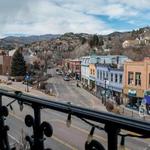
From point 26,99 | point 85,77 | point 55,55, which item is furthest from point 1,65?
point 26,99

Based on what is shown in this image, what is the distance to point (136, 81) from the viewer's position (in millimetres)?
43094

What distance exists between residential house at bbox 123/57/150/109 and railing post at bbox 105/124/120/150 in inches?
1520

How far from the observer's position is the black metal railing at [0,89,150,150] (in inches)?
80.8

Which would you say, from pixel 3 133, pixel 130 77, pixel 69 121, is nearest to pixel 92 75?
pixel 130 77

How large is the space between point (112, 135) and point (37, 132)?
0.79 metres

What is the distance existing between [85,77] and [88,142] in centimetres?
7061

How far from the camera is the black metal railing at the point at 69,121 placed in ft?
6.73

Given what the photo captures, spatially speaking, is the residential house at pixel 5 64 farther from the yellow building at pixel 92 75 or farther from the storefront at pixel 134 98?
the storefront at pixel 134 98

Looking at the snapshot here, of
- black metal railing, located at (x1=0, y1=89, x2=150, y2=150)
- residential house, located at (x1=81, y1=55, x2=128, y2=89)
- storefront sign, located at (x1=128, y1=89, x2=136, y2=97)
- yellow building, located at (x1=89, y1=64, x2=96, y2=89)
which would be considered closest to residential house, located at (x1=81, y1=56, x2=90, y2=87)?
residential house, located at (x1=81, y1=55, x2=128, y2=89)

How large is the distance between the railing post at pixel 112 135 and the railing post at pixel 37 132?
0.72 m

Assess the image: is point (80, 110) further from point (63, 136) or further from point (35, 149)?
point (63, 136)

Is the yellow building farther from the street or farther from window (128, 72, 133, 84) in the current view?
the street

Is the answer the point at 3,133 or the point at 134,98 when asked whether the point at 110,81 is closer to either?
the point at 134,98

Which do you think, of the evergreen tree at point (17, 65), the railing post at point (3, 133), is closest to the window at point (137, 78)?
the railing post at point (3, 133)
